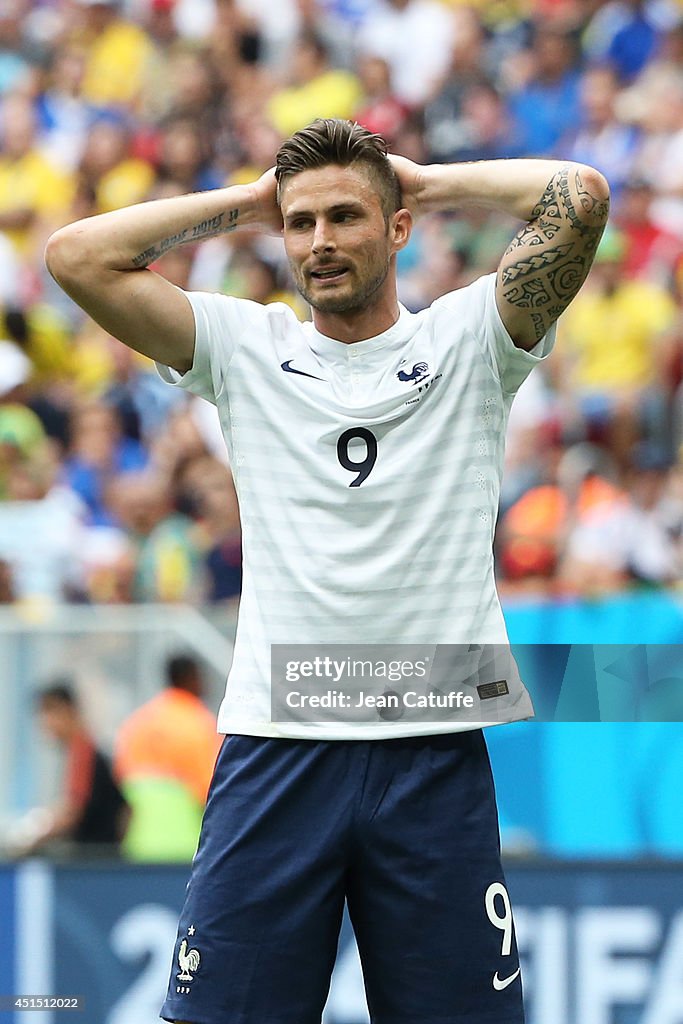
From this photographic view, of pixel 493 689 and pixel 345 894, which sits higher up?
pixel 493 689

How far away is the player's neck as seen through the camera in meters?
3.52

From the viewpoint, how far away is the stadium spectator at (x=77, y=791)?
18.8ft

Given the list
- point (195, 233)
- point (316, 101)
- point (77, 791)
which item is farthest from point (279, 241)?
point (195, 233)

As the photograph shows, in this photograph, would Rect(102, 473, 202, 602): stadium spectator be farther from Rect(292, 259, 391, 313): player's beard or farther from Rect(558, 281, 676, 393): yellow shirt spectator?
Rect(292, 259, 391, 313): player's beard

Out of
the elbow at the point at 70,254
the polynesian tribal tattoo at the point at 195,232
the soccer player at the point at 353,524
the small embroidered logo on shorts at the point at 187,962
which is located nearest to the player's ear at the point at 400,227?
the soccer player at the point at 353,524

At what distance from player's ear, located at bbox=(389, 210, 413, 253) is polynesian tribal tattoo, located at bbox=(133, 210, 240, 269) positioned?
337mm

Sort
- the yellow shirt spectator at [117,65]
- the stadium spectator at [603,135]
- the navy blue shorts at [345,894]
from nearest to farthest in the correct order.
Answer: the navy blue shorts at [345,894]
the stadium spectator at [603,135]
the yellow shirt spectator at [117,65]

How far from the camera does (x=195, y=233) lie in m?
3.56

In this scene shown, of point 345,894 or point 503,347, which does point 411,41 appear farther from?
point 345,894

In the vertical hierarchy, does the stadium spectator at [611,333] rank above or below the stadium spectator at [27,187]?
below

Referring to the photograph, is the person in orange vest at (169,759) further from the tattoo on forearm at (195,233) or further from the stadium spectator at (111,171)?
the stadium spectator at (111,171)

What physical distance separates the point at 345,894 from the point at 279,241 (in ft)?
23.4

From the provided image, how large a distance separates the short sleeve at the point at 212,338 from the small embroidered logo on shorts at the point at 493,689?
85 centimetres

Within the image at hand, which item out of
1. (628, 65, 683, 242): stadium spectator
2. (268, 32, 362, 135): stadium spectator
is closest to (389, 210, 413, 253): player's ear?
(628, 65, 683, 242): stadium spectator
